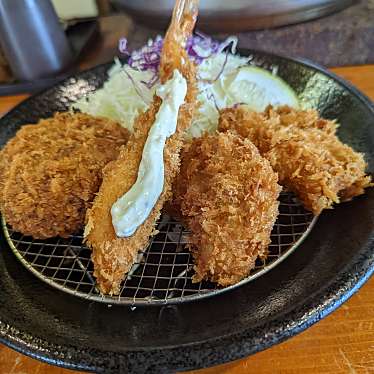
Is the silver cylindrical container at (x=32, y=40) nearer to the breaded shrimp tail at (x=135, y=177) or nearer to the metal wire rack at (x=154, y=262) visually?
the breaded shrimp tail at (x=135, y=177)

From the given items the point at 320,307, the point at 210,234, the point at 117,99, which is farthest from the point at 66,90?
the point at 320,307

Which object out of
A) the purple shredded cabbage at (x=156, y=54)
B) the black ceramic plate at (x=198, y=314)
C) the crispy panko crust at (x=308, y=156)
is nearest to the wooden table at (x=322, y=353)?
the black ceramic plate at (x=198, y=314)

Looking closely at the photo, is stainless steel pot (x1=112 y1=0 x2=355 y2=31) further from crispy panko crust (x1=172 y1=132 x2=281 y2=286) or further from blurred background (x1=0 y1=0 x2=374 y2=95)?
crispy panko crust (x1=172 y1=132 x2=281 y2=286)

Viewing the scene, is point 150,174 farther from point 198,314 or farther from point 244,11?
point 244,11

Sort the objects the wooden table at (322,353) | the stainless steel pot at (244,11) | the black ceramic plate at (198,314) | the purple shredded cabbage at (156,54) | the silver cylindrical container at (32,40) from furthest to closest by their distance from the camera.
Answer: the silver cylindrical container at (32,40) → the stainless steel pot at (244,11) → the purple shredded cabbage at (156,54) → the wooden table at (322,353) → the black ceramic plate at (198,314)

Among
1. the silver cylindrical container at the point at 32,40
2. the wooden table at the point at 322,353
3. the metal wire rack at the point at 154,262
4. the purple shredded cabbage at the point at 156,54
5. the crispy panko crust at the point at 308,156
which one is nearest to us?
the wooden table at the point at 322,353

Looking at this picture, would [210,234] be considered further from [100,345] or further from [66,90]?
[66,90]

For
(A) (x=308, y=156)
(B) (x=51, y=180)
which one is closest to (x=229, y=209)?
(A) (x=308, y=156)
